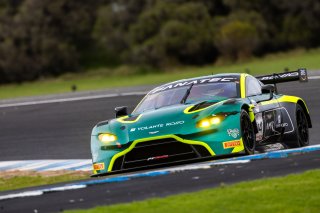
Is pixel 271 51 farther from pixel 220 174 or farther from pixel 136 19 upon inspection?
pixel 220 174

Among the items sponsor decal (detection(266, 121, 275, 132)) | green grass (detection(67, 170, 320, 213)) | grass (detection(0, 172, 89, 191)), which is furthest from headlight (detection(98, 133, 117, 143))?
green grass (detection(67, 170, 320, 213))

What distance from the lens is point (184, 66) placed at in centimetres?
4675

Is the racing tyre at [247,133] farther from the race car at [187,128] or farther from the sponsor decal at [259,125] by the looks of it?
the sponsor decal at [259,125]

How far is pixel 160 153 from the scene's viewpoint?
1058 cm

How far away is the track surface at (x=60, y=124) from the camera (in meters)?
17.1

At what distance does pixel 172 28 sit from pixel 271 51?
5.35 metres

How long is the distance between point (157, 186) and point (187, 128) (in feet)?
8.07

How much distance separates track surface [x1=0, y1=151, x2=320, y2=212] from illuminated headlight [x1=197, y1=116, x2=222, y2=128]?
1.53m

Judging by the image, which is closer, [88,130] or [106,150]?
[106,150]

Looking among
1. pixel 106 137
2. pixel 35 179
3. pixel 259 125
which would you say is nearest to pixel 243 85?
pixel 259 125

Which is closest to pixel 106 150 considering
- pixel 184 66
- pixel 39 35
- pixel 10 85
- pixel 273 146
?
pixel 273 146

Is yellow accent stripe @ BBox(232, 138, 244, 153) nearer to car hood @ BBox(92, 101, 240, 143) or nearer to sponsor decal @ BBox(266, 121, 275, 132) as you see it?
car hood @ BBox(92, 101, 240, 143)

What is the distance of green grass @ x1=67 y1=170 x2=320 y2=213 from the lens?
6926 mm

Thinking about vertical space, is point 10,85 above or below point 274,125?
below
